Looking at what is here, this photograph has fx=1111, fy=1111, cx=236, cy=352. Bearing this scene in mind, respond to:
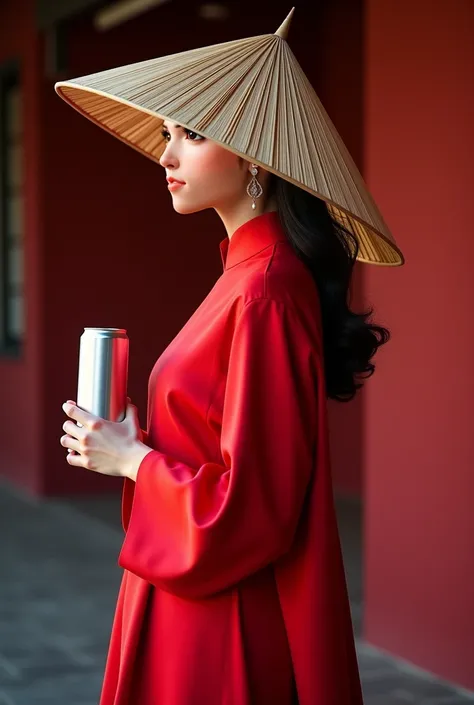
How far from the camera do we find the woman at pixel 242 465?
4.52 ft

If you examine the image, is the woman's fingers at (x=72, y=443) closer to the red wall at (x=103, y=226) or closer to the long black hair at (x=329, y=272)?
the long black hair at (x=329, y=272)

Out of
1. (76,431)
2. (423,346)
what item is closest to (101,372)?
(76,431)

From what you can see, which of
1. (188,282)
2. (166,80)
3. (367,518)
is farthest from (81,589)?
(166,80)

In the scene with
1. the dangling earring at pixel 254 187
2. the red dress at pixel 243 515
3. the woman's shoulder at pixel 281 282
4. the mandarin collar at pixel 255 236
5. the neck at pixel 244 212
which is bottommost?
the red dress at pixel 243 515

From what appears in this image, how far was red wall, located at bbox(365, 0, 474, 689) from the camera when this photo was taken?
3.20m

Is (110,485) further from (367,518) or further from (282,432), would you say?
(282,432)

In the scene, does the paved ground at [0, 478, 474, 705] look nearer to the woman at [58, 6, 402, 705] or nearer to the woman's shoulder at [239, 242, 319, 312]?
the woman at [58, 6, 402, 705]

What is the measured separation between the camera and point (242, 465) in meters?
1.36

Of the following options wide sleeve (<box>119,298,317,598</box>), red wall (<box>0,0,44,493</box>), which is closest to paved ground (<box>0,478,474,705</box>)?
red wall (<box>0,0,44,493</box>)

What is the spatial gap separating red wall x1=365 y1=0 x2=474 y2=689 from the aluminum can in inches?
74.2

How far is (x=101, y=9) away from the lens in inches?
239

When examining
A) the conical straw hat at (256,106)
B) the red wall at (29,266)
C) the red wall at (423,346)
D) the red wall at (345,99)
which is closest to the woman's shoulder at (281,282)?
the conical straw hat at (256,106)

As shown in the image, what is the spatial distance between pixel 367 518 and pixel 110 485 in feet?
11.5

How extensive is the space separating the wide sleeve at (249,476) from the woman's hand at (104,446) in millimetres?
46
